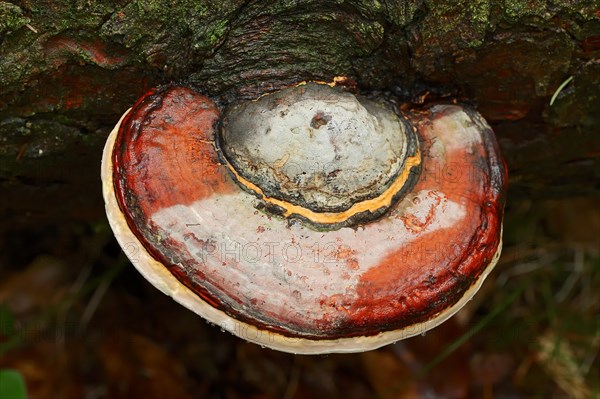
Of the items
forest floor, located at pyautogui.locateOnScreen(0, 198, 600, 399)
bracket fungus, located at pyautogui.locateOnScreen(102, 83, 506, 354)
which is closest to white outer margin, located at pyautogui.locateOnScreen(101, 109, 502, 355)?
bracket fungus, located at pyautogui.locateOnScreen(102, 83, 506, 354)

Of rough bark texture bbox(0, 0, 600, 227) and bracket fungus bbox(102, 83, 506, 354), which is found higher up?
rough bark texture bbox(0, 0, 600, 227)

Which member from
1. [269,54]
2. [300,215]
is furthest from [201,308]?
[269,54]

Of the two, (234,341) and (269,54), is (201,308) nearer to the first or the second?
(269,54)

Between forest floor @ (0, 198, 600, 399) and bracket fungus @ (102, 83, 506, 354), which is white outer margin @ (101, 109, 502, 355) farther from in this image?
forest floor @ (0, 198, 600, 399)

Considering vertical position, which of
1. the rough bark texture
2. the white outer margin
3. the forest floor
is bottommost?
the forest floor

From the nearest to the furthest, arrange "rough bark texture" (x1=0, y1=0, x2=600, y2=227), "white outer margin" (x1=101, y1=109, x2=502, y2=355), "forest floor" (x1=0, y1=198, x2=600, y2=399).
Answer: "white outer margin" (x1=101, y1=109, x2=502, y2=355) < "rough bark texture" (x1=0, y1=0, x2=600, y2=227) < "forest floor" (x1=0, y1=198, x2=600, y2=399)

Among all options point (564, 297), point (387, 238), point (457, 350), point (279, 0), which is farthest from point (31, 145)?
point (564, 297)

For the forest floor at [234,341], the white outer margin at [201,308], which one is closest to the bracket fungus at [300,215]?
the white outer margin at [201,308]
